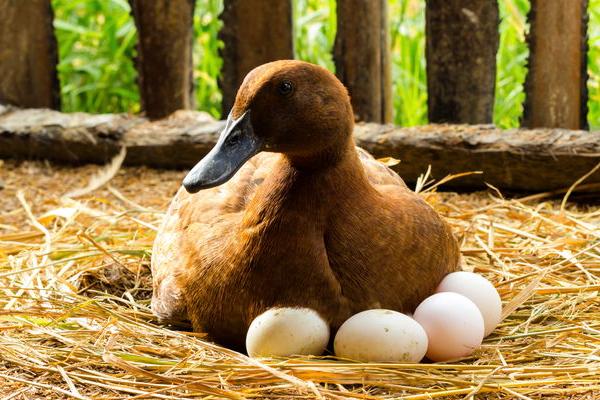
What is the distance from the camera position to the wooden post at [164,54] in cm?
500

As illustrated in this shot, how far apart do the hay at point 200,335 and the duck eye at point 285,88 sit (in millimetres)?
685

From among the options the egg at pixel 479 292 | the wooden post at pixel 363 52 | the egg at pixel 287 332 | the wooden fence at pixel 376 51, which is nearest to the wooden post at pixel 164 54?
the wooden fence at pixel 376 51

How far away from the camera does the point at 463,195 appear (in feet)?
15.3

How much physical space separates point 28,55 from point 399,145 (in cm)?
209

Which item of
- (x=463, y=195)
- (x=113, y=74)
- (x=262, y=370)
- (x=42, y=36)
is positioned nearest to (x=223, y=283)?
(x=262, y=370)

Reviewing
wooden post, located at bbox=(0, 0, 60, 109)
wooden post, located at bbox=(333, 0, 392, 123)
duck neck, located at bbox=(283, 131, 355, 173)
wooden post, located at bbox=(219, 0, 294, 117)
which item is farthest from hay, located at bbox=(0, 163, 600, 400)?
wooden post, located at bbox=(0, 0, 60, 109)

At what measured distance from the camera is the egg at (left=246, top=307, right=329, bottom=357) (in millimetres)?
2801

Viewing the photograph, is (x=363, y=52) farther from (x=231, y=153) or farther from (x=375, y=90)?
(x=231, y=153)

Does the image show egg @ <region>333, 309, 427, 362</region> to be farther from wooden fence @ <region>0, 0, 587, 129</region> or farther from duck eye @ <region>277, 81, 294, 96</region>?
wooden fence @ <region>0, 0, 587, 129</region>

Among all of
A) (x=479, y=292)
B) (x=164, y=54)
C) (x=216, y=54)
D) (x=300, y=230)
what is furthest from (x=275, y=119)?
(x=216, y=54)

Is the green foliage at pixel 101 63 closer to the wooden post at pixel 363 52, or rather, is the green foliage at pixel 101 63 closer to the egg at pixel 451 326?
the wooden post at pixel 363 52

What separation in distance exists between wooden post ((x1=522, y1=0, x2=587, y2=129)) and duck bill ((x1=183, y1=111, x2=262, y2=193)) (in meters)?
2.17

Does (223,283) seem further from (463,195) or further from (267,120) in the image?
(463,195)

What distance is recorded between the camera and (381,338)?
9.09 feet
